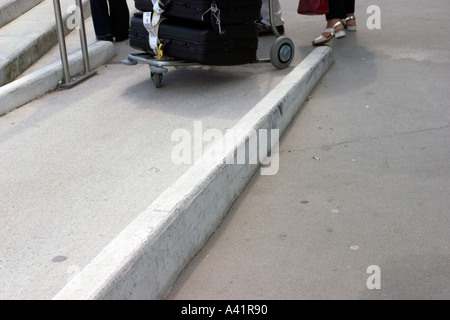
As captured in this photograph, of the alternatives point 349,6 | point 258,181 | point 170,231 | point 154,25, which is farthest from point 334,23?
point 170,231

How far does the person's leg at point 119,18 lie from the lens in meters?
7.49

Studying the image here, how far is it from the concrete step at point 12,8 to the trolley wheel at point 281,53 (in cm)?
345

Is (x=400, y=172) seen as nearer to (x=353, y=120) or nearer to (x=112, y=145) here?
(x=353, y=120)

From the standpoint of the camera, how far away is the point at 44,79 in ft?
19.8

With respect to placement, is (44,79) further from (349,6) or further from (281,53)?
(349,6)

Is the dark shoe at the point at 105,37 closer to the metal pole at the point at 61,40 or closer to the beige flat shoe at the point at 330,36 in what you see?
the metal pole at the point at 61,40

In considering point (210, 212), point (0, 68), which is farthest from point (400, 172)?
point (0, 68)

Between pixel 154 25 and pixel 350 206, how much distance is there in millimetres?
2614

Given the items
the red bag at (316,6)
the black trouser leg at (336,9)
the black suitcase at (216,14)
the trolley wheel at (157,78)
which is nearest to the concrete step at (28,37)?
the trolley wheel at (157,78)

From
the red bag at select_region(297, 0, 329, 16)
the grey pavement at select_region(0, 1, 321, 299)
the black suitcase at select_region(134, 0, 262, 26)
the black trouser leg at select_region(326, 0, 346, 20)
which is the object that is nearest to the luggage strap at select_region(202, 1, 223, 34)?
the black suitcase at select_region(134, 0, 262, 26)

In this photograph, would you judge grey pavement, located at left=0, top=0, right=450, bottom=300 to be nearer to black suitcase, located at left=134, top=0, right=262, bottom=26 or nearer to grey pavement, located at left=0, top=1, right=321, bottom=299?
grey pavement, located at left=0, top=1, right=321, bottom=299

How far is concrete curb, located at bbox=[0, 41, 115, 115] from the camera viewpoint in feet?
18.6

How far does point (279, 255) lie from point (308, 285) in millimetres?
319

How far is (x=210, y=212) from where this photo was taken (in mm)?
3695
